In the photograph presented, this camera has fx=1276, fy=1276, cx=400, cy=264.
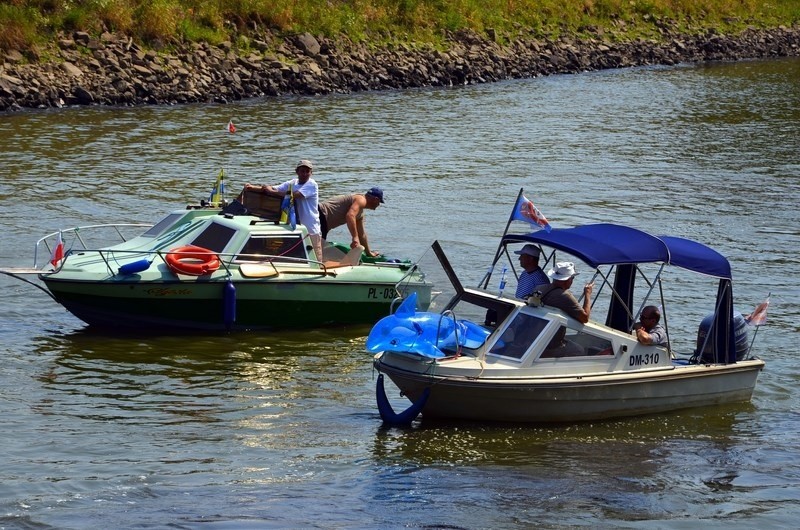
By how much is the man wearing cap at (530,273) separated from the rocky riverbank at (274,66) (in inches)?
1224

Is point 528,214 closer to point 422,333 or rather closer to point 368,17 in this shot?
point 422,333

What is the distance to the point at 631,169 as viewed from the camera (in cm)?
3678

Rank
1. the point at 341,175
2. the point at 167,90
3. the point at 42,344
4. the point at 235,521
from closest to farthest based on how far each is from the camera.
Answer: the point at 235,521 < the point at 42,344 < the point at 341,175 < the point at 167,90

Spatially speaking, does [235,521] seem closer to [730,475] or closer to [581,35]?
[730,475]

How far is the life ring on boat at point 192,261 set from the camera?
18688 mm

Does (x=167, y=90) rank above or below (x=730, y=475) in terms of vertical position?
above

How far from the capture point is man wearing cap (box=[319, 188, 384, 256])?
2048 cm

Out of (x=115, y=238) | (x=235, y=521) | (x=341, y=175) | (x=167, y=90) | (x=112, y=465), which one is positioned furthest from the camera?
(x=167, y=90)

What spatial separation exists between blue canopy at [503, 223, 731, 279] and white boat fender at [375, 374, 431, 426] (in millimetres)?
2554

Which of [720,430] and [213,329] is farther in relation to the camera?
[213,329]

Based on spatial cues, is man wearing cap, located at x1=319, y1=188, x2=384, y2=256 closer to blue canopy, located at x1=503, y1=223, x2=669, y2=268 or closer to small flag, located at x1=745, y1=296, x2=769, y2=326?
blue canopy, located at x1=503, y1=223, x2=669, y2=268

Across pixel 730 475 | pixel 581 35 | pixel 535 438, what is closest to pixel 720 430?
pixel 730 475

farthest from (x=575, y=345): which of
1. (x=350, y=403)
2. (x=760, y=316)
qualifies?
(x=350, y=403)

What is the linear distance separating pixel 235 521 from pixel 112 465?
221 cm
